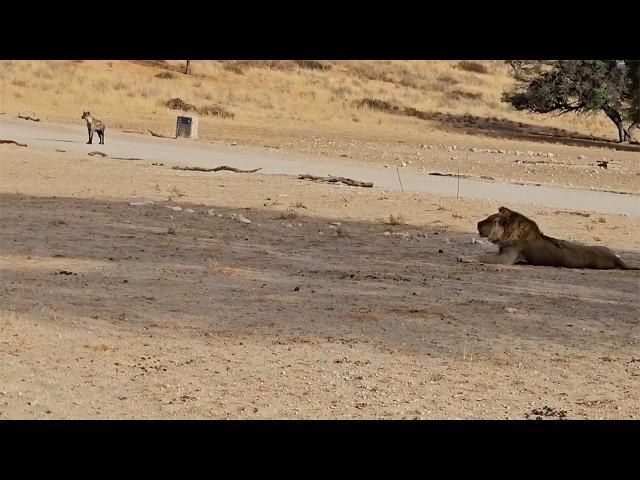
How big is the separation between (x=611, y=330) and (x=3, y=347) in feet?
15.3

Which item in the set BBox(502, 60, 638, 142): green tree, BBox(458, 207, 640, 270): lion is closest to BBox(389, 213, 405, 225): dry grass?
BBox(458, 207, 640, 270): lion

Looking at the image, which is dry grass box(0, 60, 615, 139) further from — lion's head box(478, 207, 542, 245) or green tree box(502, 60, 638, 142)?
lion's head box(478, 207, 542, 245)

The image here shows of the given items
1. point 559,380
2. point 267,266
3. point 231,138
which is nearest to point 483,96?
point 231,138

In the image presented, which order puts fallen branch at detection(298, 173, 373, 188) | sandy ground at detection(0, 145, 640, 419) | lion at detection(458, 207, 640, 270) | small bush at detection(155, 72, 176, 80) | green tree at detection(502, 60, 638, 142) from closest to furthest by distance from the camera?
sandy ground at detection(0, 145, 640, 419) → lion at detection(458, 207, 640, 270) → fallen branch at detection(298, 173, 373, 188) → green tree at detection(502, 60, 638, 142) → small bush at detection(155, 72, 176, 80)

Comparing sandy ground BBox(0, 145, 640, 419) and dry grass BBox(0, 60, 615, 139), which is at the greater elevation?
dry grass BBox(0, 60, 615, 139)

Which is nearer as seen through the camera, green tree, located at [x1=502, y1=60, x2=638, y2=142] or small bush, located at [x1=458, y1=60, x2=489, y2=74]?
green tree, located at [x1=502, y1=60, x2=638, y2=142]

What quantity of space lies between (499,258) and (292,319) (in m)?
3.87

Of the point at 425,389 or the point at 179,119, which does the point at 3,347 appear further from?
the point at 179,119

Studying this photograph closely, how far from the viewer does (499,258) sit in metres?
11.6

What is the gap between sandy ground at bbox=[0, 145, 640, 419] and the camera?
626 centimetres

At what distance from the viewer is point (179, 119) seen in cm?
2877

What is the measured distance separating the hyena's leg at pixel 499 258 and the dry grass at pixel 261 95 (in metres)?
16.1

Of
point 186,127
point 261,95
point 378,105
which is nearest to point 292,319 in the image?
point 186,127

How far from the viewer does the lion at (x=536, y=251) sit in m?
11.6
